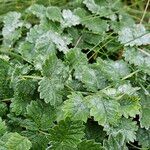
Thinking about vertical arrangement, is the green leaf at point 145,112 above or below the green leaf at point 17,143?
below

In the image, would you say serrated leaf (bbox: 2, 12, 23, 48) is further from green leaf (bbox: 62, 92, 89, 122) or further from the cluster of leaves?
green leaf (bbox: 62, 92, 89, 122)

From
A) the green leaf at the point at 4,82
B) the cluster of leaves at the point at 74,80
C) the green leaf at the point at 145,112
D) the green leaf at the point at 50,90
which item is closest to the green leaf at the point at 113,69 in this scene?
the cluster of leaves at the point at 74,80

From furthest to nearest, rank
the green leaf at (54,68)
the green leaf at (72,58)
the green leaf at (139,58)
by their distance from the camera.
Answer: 1. the green leaf at (139,58)
2. the green leaf at (72,58)
3. the green leaf at (54,68)

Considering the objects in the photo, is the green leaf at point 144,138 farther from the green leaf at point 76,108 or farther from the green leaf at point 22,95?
the green leaf at point 22,95

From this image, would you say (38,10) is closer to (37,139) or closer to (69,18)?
(69,18)

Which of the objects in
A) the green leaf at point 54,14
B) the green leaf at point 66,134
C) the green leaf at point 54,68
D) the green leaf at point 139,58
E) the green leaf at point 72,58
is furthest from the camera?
the green leaf at point 54,14

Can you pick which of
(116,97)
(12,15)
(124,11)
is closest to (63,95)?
(116,97)
